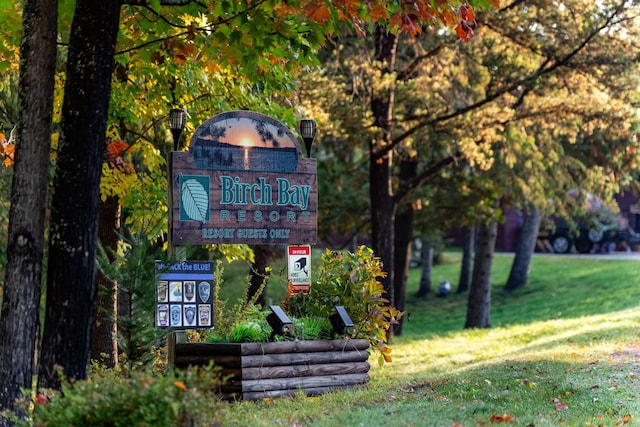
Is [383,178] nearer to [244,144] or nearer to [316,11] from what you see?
[244,144]

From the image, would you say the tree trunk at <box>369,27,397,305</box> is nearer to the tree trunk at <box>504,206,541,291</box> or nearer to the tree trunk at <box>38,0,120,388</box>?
the tree trunk at <box>38,0,120,388</box>

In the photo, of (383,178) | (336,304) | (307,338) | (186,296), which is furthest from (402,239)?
(186,296)

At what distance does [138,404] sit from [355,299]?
5.71m

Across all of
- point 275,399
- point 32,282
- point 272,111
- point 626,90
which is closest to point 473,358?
point 272,111

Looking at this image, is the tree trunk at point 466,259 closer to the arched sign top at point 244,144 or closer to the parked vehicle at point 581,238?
the parked vehicle at point 581,238

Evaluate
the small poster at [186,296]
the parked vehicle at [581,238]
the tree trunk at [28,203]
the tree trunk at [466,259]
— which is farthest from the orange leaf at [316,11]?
the parked vehicle at [581,238]

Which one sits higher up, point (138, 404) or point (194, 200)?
point (194, 200)

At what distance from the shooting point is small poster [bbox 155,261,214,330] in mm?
10078

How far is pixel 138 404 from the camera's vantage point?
609 cm

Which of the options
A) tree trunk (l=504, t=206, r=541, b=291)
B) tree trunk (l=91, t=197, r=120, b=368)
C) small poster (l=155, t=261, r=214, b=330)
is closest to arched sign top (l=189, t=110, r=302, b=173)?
small poster (l=155, t=261, r=214, b=330)

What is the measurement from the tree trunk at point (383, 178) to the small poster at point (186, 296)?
10648 millimetres

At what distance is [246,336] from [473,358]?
651 cm

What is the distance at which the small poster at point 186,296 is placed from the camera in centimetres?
1008

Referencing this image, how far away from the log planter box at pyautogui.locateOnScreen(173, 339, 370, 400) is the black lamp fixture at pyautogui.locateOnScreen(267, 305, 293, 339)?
183 millimetres
